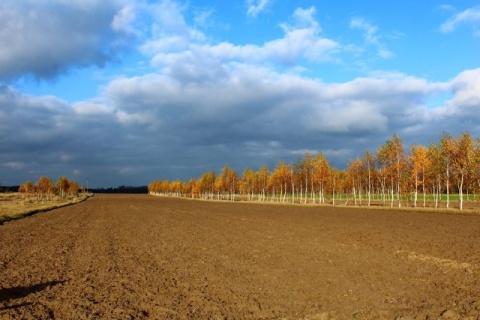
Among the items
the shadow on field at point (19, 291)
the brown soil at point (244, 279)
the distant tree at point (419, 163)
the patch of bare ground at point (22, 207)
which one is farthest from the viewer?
the distant tree at point (419, 163)

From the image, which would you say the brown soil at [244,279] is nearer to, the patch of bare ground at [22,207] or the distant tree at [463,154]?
the patch of bare ground at [22,207]

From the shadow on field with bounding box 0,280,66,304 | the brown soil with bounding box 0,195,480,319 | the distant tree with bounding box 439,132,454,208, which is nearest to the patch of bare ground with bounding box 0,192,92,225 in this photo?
the brown soil with bounding box 0,195,480,319

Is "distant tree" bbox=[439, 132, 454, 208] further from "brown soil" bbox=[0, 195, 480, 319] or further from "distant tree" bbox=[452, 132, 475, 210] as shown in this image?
"brown soil" bbox=[0, 195, 480, 319]

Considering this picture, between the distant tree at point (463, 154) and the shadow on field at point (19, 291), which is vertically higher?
the distant tree at point (463, 154)

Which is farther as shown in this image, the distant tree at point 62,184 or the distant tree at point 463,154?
the distant tree at point 62,184

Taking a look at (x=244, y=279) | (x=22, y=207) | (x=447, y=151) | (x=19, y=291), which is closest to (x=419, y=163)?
(x=447, y=151)

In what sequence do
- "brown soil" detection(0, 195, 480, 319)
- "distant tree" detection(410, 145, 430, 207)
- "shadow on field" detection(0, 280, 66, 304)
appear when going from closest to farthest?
1. "brown soil" detection(0, 195, 480, 319)
2. "shadow on field" detection(0, 280, 66, 304)
3. "distant tree" detection(410, 145, 430, 207)

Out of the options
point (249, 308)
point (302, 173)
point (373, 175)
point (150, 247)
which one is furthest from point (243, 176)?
point (249, 308)

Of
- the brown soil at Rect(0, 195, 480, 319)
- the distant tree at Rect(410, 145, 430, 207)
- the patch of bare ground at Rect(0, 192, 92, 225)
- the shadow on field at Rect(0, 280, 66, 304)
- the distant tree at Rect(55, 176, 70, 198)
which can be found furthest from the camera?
the distant tree at Rect(55, 176, 70, 198)

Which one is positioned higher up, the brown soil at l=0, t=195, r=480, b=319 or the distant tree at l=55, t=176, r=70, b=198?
the distant tree at l=55, t=176, r=70, b=198

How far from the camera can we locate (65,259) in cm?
1930

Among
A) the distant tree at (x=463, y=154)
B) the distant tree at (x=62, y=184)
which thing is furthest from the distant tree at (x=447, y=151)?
the distant tree at (x=62, y=184)

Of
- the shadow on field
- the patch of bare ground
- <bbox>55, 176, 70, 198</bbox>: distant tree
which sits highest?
<bbox>55, 176, 70, 198</bbox>: distant tree

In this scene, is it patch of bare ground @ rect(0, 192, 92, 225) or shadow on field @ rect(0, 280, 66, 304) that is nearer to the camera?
shadow on field @ rect(0, 280, 66, 304)
